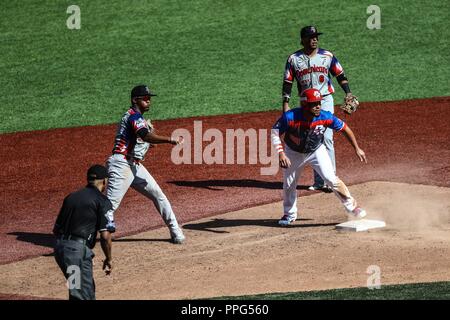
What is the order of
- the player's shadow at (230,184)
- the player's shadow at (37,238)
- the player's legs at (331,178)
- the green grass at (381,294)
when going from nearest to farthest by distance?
the green grass at (381,294)
the player's legs at (331,178)
the player's shadow at (37,238)
the player's shadow at (230,184)

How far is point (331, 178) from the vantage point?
12391 mm

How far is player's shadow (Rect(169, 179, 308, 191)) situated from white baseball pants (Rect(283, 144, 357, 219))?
2.02 metres

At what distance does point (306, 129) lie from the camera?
12367 mm

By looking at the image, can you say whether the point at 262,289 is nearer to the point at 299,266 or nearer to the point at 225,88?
the point at 299,266

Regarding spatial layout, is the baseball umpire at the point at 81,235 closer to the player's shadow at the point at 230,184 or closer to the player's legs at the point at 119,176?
the player's legs at the point at 119,176

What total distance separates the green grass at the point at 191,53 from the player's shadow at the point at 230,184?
442 cm

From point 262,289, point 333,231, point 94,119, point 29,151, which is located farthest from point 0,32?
point 262,289

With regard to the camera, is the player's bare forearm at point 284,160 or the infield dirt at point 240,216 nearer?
the infield dirt at point 240,216

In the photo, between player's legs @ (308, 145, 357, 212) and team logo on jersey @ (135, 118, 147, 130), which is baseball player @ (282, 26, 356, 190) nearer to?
player's legs @ (308, 145, 357, 212)

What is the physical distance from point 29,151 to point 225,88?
5000mm

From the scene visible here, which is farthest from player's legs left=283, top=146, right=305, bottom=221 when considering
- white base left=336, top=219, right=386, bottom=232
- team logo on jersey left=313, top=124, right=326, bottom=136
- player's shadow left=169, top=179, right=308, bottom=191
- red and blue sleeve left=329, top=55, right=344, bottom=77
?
player's shadow left=169, top=179, right=308, bottom=191

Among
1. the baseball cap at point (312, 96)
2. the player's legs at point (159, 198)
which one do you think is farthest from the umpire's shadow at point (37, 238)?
the baseball cap at point (312, 96)

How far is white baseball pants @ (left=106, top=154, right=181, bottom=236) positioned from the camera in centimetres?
1227

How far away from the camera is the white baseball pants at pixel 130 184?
1227 cm
